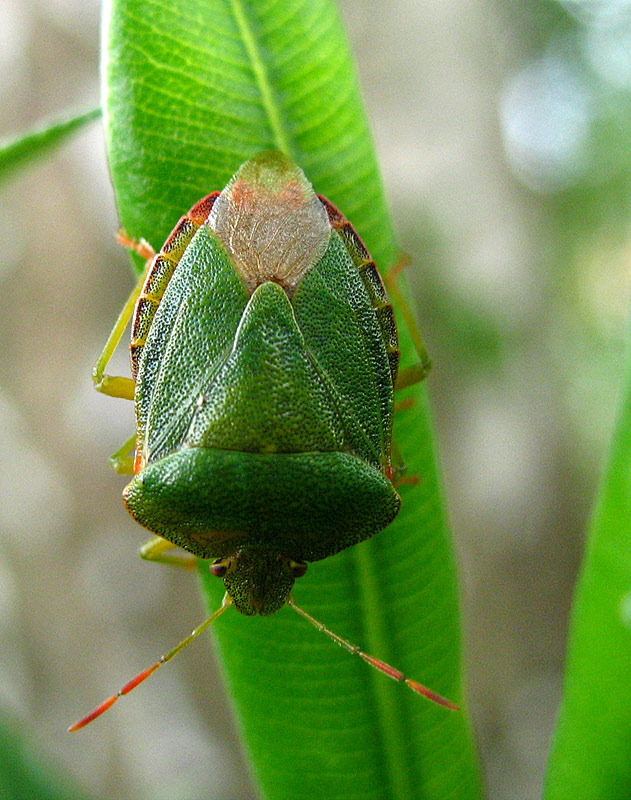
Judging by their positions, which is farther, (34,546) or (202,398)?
(34,546)

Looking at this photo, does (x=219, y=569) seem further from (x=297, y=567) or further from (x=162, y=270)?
(x=162, y=270)

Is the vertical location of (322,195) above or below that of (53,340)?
above

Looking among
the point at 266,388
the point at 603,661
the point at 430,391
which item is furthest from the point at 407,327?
the point at 430,391

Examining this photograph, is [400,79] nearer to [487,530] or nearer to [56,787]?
[487,530]

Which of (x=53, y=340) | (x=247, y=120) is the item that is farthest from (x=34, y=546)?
(x=247, y=120)

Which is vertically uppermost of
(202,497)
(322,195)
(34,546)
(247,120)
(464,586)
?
(247,120)

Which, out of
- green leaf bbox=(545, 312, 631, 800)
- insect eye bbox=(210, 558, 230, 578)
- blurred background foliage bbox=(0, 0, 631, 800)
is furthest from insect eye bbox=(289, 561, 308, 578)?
blurred background foliage bbox=(0, 0, 631, 800)
